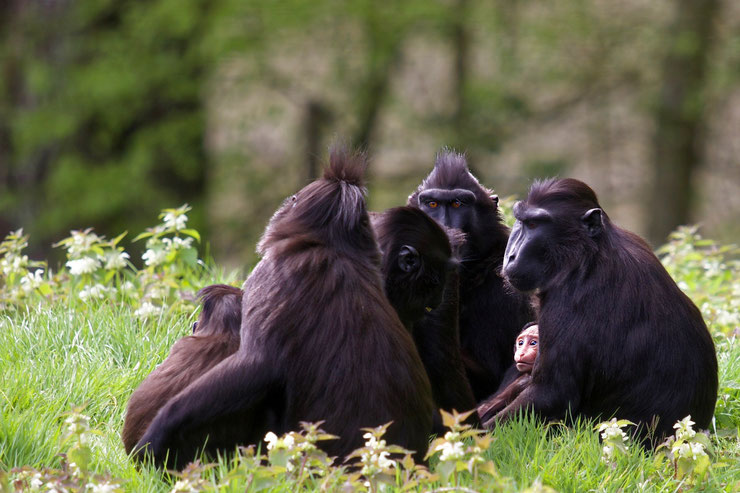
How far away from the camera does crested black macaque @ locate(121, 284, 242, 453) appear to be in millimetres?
4086

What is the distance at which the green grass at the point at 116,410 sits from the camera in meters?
4.01

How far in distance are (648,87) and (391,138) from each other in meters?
4.21

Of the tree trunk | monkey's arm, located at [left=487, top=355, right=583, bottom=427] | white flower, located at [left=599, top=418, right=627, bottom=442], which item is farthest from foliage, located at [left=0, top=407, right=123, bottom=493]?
the tree trunk

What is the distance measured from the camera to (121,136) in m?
13.8

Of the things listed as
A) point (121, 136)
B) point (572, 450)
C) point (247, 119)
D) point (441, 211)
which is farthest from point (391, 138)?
point (572, 450)

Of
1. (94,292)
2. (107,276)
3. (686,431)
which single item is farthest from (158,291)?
(686,431)

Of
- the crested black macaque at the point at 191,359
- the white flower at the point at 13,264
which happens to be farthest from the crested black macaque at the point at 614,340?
the white flower at the point at 13,264

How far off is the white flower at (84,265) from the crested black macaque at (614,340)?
2794 millimetres

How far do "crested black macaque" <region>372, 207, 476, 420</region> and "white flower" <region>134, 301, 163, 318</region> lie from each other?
5.69 feet

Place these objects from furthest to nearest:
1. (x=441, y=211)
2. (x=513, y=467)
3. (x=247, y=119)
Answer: (x=247, y=119), (x=441, y=211), (x=513, y=467)

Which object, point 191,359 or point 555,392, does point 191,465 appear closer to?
point 191,359

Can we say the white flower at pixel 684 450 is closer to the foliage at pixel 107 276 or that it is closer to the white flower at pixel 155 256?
the foliage at pixel 107 276

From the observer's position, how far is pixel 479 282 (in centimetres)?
574

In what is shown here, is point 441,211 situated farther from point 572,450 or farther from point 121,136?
point 121,136
